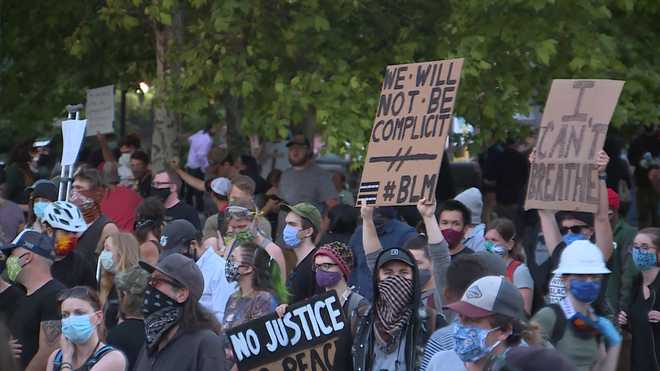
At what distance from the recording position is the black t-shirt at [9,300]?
27.2ft

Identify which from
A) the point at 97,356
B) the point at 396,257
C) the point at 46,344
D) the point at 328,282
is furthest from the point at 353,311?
the point at 46,344

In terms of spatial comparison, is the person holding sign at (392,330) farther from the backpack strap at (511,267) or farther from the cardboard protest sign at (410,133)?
the backpack strap at (511,267)

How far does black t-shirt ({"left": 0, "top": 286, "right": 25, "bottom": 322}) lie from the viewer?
27.2 feet

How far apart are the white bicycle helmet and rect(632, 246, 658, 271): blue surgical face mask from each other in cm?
389

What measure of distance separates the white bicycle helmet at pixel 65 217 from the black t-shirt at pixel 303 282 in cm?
175

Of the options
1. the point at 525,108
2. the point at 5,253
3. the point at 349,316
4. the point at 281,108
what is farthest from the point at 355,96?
the point at 349,316

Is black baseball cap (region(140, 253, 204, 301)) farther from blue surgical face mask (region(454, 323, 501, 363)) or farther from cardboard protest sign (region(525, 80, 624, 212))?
cardboard protest sign (region(525, 80, 624, 212))

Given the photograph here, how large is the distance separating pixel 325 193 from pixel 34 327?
5725mm

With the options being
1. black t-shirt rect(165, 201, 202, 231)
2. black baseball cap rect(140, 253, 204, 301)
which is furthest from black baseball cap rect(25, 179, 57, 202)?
black baseball cap rect(140, 253, 204, 301)

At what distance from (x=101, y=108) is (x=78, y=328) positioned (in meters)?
8.56

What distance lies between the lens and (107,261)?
902 cm

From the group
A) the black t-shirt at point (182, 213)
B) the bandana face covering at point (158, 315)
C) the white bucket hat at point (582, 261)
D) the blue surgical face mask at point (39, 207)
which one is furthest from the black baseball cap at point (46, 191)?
the white bucket hat at point (582, 261)

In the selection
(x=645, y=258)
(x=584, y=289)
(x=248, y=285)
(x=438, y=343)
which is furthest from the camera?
(x=645, y=258)

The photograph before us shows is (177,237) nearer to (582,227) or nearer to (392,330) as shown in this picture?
(582,227)
